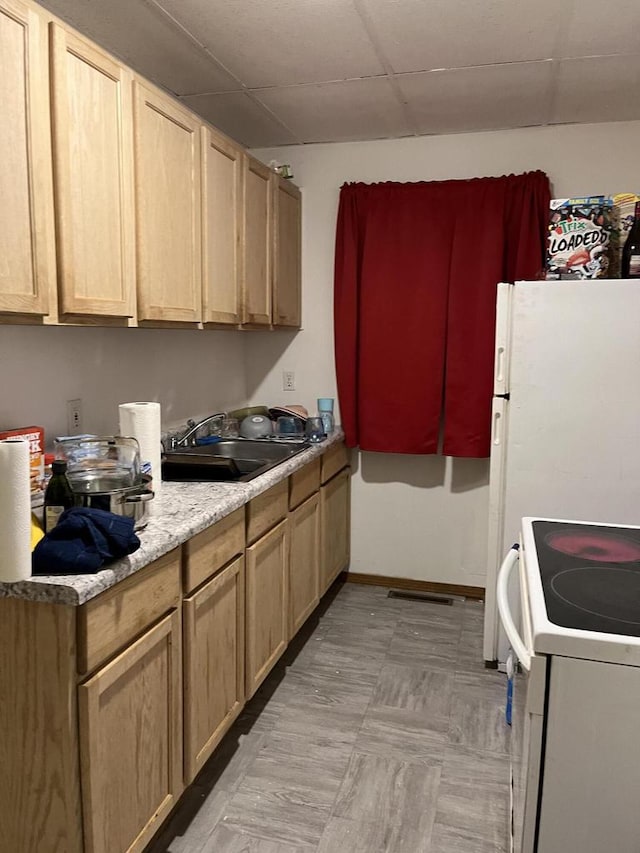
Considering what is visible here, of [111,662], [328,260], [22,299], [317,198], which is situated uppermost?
[317,198]

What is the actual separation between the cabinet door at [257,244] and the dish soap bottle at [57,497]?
4.80ft

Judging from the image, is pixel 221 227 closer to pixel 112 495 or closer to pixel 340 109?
pixel 340 109

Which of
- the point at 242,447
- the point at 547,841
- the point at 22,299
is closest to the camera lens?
the point at 547,841

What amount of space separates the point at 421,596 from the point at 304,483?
116cm

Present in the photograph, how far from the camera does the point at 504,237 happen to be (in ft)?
10.7

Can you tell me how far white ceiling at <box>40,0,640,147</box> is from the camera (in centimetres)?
208

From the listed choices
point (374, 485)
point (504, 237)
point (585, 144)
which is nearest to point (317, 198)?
point (504, 237)

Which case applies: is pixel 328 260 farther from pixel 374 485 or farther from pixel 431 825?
pixel 431 825

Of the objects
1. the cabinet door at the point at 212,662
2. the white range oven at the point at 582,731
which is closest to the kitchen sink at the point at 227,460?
the cabinet door at the point at 212,662

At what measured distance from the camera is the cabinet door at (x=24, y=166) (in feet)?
4.97

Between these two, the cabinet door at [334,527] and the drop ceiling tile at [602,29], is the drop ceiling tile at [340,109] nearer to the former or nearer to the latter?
the drop ceiling tile at [602,29]

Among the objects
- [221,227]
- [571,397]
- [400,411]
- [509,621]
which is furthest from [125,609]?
[400,411]

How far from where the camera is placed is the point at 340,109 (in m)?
2.99

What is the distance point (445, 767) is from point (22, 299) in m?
1.93
